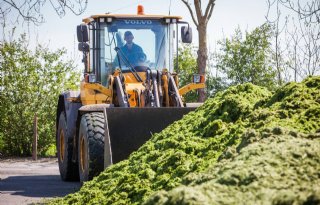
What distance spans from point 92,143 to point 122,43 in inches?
120

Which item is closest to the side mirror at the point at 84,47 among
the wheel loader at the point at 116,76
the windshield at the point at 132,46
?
the wheel loader at the point at 116,76

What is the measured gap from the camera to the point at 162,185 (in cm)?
614

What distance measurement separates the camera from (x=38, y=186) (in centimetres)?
1291

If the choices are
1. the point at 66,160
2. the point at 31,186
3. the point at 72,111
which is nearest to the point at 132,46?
the point at 72,111

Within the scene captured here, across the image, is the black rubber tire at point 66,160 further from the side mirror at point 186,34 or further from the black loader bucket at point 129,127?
→ the black loader bucket at point 129,127

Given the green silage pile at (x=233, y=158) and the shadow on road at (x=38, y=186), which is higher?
the green silage pile at (x=233, y=158)

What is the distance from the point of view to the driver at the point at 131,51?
13.2 m

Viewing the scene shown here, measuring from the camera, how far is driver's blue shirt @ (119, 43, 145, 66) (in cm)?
1320

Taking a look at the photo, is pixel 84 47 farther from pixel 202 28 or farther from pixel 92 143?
pixel 202 28

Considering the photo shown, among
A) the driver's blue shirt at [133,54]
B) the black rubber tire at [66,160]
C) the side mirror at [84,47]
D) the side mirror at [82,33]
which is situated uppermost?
the side mirror at [82,33]

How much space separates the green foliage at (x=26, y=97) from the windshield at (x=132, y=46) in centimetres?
1154

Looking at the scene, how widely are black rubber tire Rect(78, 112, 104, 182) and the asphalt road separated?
2.04 feet

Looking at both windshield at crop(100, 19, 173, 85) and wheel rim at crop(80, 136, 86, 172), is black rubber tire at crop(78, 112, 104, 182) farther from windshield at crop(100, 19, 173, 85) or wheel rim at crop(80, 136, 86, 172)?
windshield at crop(100, 19, 173, 85)

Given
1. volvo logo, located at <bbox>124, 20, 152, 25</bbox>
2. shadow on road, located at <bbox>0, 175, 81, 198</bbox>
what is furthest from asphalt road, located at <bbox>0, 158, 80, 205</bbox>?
volvo logo, located at <bbox>124, 20, 152, 25</bbox>
